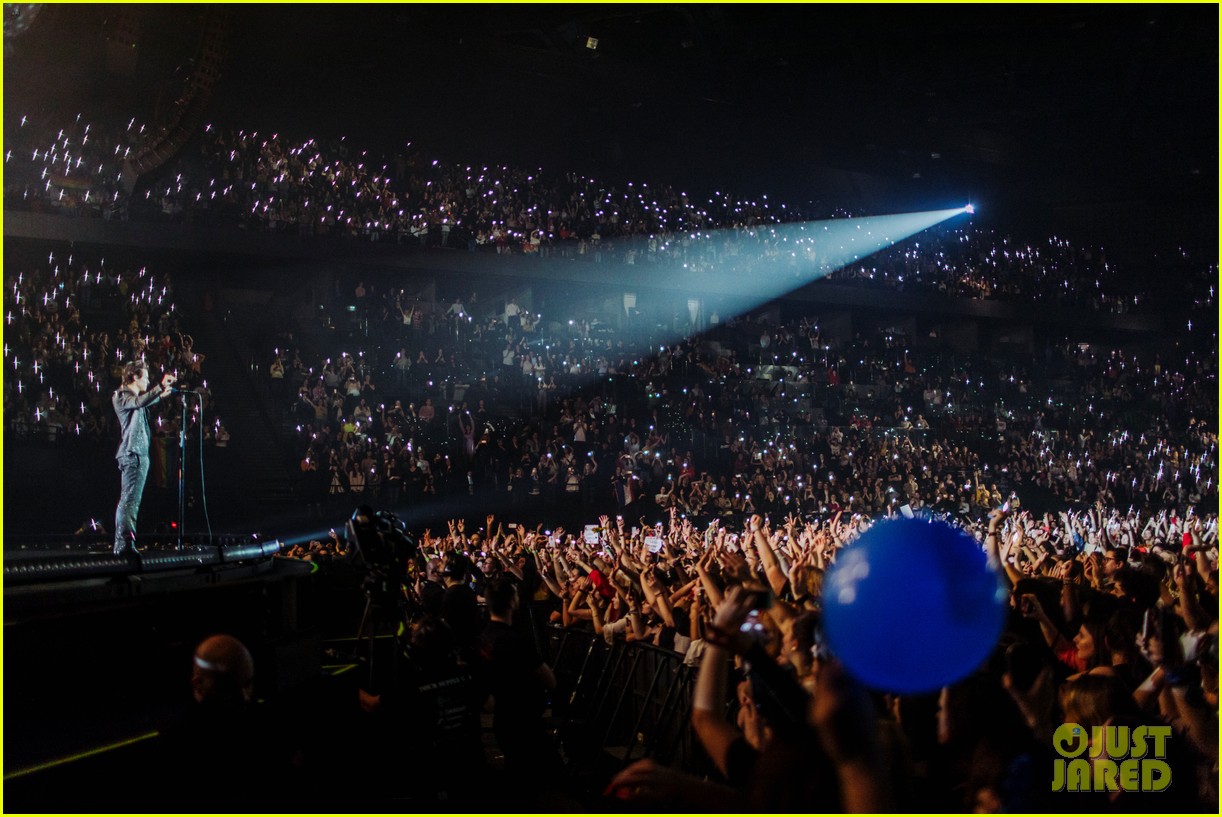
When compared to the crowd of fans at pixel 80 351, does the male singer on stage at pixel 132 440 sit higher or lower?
lower

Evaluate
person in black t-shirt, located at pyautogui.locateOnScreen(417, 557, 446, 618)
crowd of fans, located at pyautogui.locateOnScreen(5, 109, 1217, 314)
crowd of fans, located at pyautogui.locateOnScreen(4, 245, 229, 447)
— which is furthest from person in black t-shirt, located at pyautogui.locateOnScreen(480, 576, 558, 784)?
crowd of fans, located at pyautogui.locateOnScreen(5, 109, 1217, 314)

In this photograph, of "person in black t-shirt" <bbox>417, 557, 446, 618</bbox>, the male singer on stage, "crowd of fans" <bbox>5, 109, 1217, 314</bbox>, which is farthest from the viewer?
"crowd of fans" <bbox>5, 109, 1217, 314</bbox>

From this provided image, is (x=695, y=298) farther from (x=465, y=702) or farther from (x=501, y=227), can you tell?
(x=465, y=702)

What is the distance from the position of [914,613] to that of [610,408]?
17383 mm

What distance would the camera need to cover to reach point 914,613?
6.85ft

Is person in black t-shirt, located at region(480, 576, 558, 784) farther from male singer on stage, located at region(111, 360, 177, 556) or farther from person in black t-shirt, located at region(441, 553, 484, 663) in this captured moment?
male singer on stage, located at region(111, 360, 177, 556)

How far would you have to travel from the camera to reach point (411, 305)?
2006 centimetres

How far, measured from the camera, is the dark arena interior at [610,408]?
120 inches

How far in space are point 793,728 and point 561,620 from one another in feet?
21.6

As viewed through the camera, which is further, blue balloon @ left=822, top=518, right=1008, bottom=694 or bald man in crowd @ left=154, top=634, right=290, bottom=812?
bald man in crowd @ left=154, top=634, right=290, bottom=812

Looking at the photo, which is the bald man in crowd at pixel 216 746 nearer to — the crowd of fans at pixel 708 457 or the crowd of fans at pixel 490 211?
the crowd of fans at pixel 708 457

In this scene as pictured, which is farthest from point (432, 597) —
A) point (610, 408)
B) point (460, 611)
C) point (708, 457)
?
point (708, 457)

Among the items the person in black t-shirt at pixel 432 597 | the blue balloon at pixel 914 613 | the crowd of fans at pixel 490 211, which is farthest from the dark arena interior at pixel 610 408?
the person in black t-shirt at pixel 432 597

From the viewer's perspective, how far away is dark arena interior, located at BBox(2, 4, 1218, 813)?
9.97ft
